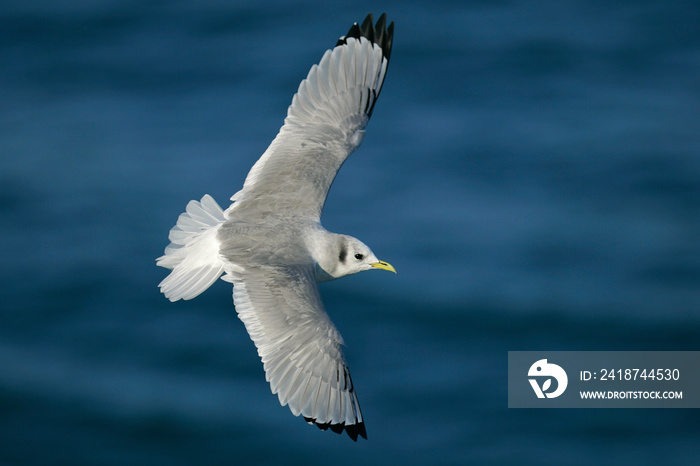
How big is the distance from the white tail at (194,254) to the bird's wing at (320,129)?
0.30 m

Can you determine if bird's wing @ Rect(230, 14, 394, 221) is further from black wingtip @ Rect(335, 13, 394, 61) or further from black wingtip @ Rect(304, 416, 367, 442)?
black wingtip @ Rect(304, 416, 367, 442)

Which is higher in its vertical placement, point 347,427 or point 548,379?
point 548,379

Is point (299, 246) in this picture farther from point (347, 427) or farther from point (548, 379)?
point (548, 379)

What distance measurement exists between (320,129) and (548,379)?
2.90 metres

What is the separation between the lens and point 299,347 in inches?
271

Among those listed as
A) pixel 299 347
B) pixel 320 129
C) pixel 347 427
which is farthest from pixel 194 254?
pixel 347 427

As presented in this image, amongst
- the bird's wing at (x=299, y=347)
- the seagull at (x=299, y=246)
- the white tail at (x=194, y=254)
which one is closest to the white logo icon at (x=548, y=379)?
the seagull at (x=299, y=246)

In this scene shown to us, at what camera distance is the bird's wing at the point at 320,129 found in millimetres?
7719

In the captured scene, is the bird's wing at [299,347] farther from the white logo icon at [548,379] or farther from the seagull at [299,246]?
the white logo icon at [548,379]

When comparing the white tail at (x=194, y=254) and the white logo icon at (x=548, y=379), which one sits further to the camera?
the white logo icon at (x=548, y=379)

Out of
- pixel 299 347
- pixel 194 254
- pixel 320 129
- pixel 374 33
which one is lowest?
pixel 299 347

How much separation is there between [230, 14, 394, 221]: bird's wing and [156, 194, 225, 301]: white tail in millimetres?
296

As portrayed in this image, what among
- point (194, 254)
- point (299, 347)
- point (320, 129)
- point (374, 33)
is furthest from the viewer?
point (374, 33)

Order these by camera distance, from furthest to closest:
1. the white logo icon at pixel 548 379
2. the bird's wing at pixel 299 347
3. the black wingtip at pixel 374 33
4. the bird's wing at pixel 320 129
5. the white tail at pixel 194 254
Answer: the white logo icon at pixel 548 379 < the black wingtip at pixel 374 33 < the bird's wing at pixel 320 129 < the white tail at pixel 194 254 < the bird's wing at pixel 299 347
